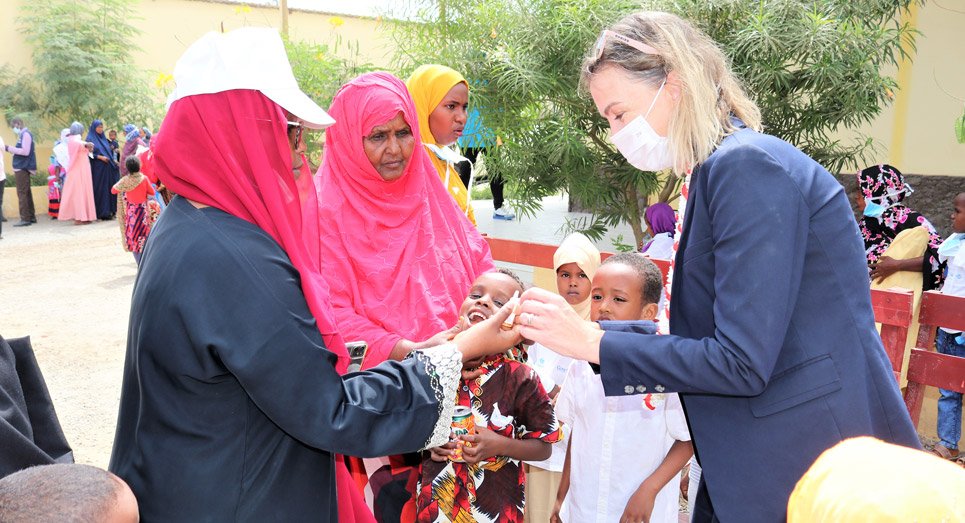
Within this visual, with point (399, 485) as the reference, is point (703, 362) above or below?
above

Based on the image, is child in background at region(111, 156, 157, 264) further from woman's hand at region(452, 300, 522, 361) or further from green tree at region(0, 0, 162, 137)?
green tree at region(0, 0, 162, 137)

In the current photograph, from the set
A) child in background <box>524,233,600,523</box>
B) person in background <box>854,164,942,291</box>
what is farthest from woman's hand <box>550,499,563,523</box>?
person in background <box>854,164,942,291</box>

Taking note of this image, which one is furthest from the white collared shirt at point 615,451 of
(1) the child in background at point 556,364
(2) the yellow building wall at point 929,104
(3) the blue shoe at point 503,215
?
(2) the yellow building wall at point 929,104

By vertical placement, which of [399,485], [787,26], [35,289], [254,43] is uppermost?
[787,26]

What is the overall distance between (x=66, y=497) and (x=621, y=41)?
165 cm

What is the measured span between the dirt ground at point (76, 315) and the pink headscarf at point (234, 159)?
3.59 m

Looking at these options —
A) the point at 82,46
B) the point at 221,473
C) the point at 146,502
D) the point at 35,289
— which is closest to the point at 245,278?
the point at 221,473

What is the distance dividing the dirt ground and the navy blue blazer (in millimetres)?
4130

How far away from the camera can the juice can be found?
2.45m

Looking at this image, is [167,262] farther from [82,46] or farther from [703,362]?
[82,46]

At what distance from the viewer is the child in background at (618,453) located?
8.62 feet

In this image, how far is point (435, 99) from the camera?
4102 millimetres

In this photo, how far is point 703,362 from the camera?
1559mm

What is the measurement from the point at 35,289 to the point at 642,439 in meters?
9.36
